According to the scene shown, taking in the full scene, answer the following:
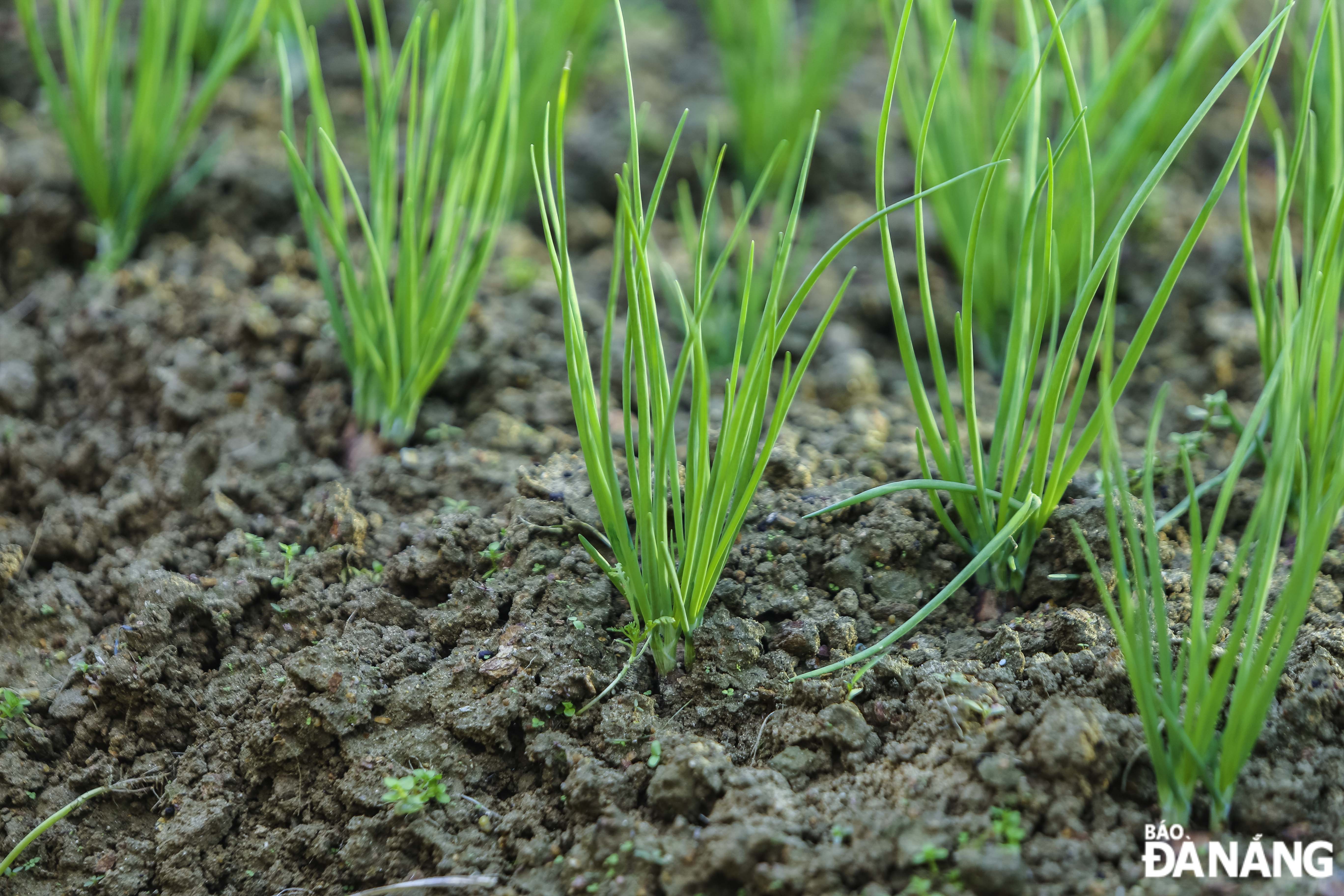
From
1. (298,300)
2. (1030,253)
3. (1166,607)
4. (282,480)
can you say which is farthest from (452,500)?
(1166,607)

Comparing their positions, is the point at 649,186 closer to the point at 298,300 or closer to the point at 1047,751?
the point at 298,300

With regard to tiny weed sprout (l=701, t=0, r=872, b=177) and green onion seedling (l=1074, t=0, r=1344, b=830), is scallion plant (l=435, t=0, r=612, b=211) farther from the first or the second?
green onion seedling (l=1074, t=0, r=1344, b=830)

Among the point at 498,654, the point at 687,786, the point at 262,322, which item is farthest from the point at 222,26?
the point at 687,786

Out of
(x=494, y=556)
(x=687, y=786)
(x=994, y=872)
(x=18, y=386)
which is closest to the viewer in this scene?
(x=994, y=872)

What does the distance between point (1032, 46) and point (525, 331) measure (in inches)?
39.6

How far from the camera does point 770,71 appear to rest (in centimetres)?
222

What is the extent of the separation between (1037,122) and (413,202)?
3.09 ft

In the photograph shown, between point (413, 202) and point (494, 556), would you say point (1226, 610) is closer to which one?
point (494, 556)

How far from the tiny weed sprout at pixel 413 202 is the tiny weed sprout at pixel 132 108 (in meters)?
0.42

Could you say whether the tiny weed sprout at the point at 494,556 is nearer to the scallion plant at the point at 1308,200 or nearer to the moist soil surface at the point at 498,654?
the moist soil surface at the point at 498,654

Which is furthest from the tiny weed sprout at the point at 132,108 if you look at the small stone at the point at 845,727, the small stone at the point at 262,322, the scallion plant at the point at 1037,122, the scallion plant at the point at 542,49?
the small stone at the point at 845,727

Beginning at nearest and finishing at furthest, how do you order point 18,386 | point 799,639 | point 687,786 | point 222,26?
point 687,786, point 799,639, point 18,386, point 222,26

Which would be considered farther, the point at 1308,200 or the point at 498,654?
the point at 1308,200

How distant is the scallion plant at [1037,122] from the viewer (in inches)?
62.0
